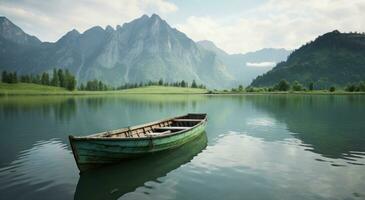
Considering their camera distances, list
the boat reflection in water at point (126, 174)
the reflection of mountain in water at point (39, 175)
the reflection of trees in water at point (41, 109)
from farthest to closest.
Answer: the reflection of trees in water at point (41, 109), the boat reflection in water at point (126, 174), the reflection of mountain in water at point (39, 175)

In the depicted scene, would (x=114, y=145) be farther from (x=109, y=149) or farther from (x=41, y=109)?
(x=41, y=109)

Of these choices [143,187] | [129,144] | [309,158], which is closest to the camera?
[143,187]

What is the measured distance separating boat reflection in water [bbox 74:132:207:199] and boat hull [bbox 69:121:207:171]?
64 cm

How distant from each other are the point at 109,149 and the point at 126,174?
2.39 m

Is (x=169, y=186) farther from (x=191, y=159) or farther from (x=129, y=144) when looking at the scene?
(x=191, y=159)

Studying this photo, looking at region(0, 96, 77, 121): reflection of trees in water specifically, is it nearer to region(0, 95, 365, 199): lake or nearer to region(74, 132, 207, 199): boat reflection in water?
region(0, 95, 365, 199): lake

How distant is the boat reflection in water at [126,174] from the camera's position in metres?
17.1

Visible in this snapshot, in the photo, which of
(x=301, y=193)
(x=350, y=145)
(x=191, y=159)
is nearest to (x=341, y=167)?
(x=301, y=193)

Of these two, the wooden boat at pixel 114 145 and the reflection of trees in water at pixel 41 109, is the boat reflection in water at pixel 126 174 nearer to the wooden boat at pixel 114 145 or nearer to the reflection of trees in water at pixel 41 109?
the wooden boat at pixel 114 145

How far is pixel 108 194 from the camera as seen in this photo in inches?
658

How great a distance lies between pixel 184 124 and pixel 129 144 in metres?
17.1

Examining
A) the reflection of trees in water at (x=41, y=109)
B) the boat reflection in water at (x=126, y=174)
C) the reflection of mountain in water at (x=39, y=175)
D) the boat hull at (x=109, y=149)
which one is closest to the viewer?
the reflection of mountain in water at (x=39, y=175)

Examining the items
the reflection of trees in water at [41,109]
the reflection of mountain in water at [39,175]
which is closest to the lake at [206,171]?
the reflection of mountain in water at [39,175]

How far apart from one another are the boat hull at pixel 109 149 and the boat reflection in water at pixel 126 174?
644 millimetres
